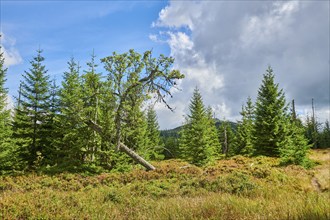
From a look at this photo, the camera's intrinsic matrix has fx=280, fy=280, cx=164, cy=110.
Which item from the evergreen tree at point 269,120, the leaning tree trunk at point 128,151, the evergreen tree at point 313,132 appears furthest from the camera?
the evergreen tree at point 313,132

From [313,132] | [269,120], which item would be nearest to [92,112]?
[269,120]

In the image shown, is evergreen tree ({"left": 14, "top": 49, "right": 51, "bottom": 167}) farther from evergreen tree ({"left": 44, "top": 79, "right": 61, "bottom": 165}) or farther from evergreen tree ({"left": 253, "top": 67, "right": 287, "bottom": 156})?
evergreen tree ({"left": 253, "top": 67, "right": 287, "bottom": 156})

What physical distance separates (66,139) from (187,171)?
1029cm

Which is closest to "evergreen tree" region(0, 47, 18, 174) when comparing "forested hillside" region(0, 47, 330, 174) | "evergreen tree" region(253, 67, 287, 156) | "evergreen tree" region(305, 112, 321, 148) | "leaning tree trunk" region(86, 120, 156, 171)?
"forested hillside" region(0, 47, 330, 174)

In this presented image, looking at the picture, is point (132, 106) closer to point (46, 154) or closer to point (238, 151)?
point (46, 154)

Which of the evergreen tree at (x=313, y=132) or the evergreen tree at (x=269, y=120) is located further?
the evergreen tree at (x=313, y=132)

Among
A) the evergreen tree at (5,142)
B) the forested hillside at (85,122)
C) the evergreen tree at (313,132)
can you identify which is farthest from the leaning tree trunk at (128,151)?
the evergreen tree at (313,132)

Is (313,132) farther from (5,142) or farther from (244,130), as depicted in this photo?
(5,142)

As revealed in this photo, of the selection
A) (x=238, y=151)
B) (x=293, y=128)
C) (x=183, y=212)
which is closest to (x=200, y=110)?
(x=293, y=128)

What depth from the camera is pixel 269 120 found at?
3100 cm

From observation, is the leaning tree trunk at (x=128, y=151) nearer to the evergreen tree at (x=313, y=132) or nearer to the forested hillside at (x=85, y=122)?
the forested hillside at (x=85, y=122)

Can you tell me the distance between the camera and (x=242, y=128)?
1825 inches

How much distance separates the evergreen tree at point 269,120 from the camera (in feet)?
100

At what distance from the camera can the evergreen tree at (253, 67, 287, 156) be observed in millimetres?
30594
